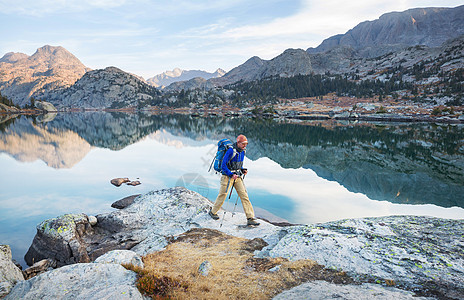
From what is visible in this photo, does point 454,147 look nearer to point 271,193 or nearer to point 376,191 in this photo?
point 376,191

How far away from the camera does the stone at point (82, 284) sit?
18.7 feet

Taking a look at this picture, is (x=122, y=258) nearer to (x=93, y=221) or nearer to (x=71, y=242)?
(x=71, y=242)

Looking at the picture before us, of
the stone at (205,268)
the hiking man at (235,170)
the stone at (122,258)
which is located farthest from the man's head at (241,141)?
the stone at (122,258)

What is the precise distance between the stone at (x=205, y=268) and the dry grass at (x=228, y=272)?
0.36 ft

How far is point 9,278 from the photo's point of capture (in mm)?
7039

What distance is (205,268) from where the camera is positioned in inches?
292

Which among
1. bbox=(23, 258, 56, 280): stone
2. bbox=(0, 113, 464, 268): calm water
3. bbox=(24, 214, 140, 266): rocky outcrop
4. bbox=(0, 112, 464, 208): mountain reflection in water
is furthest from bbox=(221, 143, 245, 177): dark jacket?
bbox=(0, 112, 464, 208): mountain reflection in water

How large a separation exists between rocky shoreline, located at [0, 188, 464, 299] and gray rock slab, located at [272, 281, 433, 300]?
23 millimetres

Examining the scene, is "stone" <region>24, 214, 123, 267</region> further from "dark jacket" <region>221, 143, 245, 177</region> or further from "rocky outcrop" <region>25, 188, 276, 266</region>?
"dark jacket" <region>221, 143, 245, 177</region>

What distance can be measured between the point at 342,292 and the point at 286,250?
2.68 metres

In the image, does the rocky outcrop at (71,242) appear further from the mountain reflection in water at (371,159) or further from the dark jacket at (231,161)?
the mountain reflection in water at (371,159)

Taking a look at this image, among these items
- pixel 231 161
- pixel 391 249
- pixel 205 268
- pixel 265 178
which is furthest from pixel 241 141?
pixel 265 178

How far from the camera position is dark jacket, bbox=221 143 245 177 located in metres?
11.5

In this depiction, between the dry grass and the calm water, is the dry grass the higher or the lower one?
the higher one
